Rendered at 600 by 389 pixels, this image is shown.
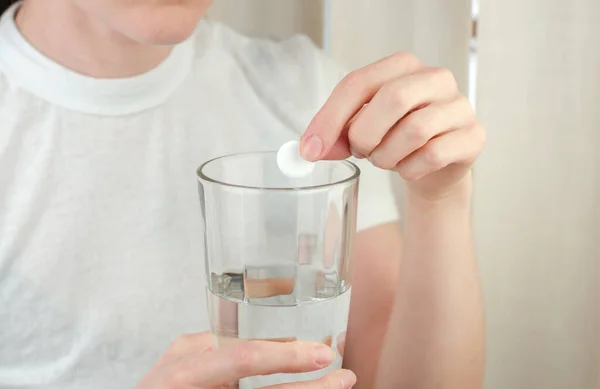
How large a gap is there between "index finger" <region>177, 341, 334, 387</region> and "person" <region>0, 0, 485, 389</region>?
22 cm

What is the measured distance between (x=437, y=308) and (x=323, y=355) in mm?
245

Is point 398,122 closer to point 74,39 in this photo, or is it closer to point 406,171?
point 406,171

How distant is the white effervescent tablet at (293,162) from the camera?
0.46m

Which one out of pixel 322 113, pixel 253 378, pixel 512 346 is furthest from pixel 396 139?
pixel 512 346

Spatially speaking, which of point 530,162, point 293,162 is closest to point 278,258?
point 293,162

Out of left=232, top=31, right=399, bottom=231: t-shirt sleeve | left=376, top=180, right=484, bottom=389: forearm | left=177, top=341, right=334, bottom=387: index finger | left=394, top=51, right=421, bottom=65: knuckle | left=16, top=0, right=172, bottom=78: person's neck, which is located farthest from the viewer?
left=232, top=31, right=399, bottom=231: t-shirt sleeve

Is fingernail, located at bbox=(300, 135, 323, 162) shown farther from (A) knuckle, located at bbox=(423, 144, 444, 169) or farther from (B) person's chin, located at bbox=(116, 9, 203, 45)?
(B) person's chin, located at bbox=(116, 9, 203, 45)

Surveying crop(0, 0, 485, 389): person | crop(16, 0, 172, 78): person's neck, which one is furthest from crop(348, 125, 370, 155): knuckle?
crop(16, 0, 172, 78): person's neck

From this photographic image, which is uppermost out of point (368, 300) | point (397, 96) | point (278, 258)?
point (397, 96)

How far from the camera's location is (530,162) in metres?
0.76

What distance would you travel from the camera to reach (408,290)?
0.64 metres

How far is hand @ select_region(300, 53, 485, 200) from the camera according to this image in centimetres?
46

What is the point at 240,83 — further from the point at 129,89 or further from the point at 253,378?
the point at 253,378

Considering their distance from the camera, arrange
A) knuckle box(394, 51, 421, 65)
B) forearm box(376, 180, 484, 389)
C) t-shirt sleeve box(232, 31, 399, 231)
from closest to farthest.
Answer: knuckle box(394, 51, 421, 65) → forearm box(376, 180, 484, 389) → t-shirt sleeve box(232, 31, 399, 231)
